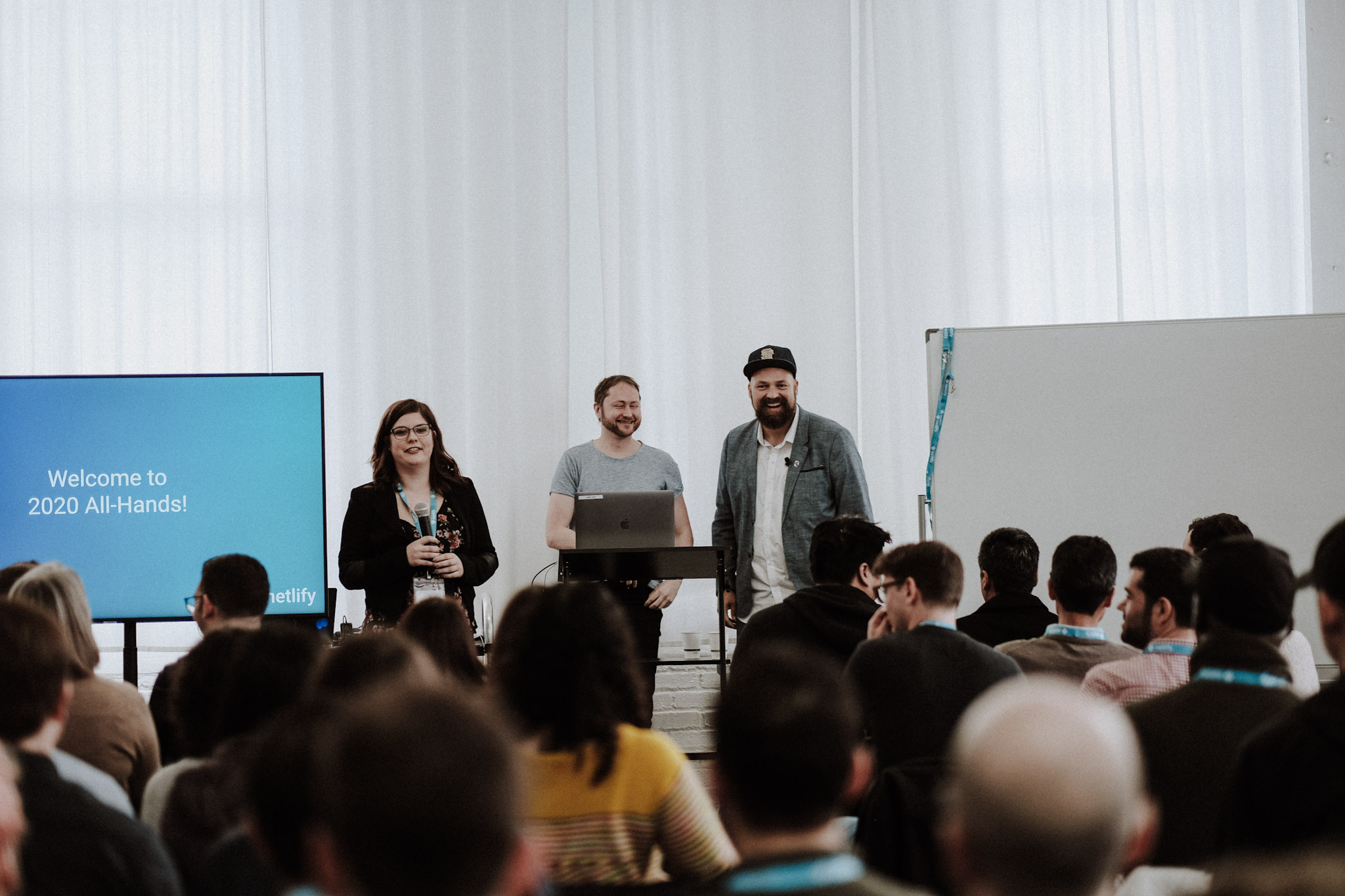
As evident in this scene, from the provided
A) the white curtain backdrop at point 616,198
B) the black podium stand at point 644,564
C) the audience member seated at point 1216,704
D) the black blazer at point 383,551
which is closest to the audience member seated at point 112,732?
the black blazer at point 383,551

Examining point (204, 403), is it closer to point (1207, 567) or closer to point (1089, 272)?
point (1207, 567)

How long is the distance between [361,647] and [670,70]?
4.47 m

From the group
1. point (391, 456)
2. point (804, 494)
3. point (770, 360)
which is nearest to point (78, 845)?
point (391, 456)

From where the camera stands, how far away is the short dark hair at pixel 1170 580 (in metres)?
2.55

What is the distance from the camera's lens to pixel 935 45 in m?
5.57

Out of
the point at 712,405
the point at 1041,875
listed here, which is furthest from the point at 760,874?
the point at 712,405

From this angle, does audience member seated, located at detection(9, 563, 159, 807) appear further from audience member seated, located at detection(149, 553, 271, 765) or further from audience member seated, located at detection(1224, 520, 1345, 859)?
audience member seated, located at detection(1224, 520, 1345, 859)

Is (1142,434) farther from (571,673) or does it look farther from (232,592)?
(571,673)

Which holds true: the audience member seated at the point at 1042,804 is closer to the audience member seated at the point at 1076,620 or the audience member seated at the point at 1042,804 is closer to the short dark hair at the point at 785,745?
the short dark hair at the point at 785,745

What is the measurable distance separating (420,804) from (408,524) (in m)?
3.32

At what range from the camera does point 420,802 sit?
0.75 metres

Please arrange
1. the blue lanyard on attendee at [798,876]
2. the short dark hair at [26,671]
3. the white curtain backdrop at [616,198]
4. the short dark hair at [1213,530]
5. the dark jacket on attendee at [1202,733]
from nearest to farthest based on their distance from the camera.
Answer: the blue lanyard on attendee at [798,876] → the short dark hair at [26,671] → the dark jacket on attendee at [1202,733] → the short dark hair at [1213,530] → the white curtain backdrop at [616,198]

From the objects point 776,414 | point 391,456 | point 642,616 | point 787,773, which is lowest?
point 642,616

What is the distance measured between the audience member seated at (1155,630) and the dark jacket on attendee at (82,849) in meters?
1.77
